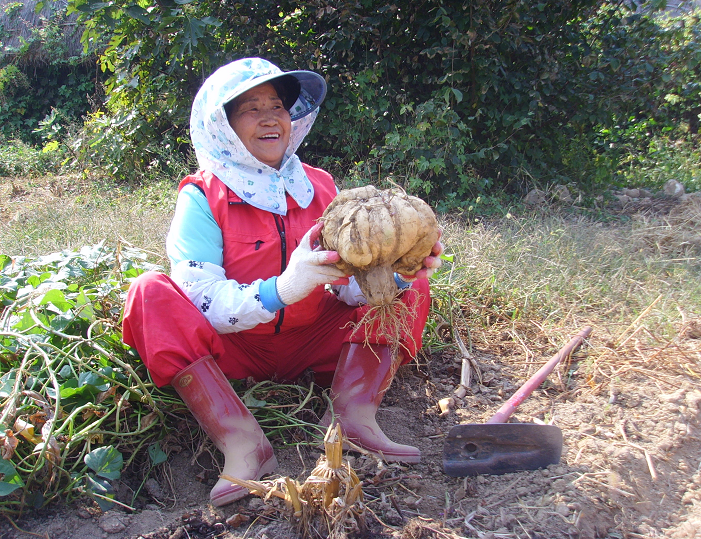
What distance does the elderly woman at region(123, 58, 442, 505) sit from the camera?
1815 mm

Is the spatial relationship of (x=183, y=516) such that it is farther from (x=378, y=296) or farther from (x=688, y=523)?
(x=688, y=523)

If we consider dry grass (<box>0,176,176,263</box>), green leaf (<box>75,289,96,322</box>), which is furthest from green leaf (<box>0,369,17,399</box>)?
dry grass (<box>0,176,176,263</box>)

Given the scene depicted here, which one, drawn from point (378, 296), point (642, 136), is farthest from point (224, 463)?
point (642, 136)

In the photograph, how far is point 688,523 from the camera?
1577 mm

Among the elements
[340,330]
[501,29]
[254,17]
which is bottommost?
[340,330]

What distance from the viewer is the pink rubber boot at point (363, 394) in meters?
1.97

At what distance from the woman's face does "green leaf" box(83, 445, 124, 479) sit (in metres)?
→ 1.18

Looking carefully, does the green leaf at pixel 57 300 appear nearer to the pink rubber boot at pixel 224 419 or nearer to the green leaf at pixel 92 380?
the green leaf at pixel 92 380

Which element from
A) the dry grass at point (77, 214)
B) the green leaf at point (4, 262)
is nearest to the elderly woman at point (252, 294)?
the dry grass at point (77, 214)

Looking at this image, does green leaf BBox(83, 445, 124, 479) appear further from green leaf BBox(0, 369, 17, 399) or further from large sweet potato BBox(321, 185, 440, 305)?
large sweet potato BBox(321, 185, 440, 305)

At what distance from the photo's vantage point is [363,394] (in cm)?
208

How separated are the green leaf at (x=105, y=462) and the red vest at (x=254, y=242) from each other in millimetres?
623

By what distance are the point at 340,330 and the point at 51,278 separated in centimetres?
128

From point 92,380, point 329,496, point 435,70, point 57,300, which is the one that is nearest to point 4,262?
point 57,300
